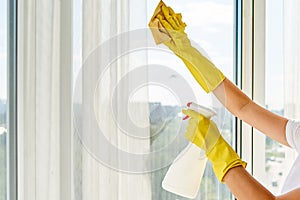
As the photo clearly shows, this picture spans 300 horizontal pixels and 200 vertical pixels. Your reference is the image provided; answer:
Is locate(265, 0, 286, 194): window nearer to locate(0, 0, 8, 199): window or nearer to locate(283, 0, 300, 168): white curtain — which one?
locate(283, 0, 300, 168): white curtain

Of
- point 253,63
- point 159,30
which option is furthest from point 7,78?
point 253,63

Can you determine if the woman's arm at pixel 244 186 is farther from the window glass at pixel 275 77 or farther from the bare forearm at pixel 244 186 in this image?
the window glass at pixel 275 77

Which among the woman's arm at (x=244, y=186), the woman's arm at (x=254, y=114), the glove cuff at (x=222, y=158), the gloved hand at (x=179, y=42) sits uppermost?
the gloved hand at (x=179, y=42)

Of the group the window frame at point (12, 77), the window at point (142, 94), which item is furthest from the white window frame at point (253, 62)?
the window frame at point (12, 77)

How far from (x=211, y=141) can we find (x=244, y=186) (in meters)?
0.13

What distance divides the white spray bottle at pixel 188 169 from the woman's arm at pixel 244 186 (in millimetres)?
75

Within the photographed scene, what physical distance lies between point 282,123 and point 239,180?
293mm

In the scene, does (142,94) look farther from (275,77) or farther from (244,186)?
(275,77)

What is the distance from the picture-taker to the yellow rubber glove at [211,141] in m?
1.22

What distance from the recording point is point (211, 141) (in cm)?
125

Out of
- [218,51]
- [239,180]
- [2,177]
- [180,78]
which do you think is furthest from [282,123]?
[2,177]

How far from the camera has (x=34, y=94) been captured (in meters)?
1.39

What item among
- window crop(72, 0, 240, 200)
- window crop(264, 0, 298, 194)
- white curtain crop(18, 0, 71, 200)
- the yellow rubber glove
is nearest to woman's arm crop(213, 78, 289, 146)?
window crop(72, 0, 240, 200)

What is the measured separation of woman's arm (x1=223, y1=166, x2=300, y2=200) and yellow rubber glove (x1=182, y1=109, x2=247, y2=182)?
2cm
